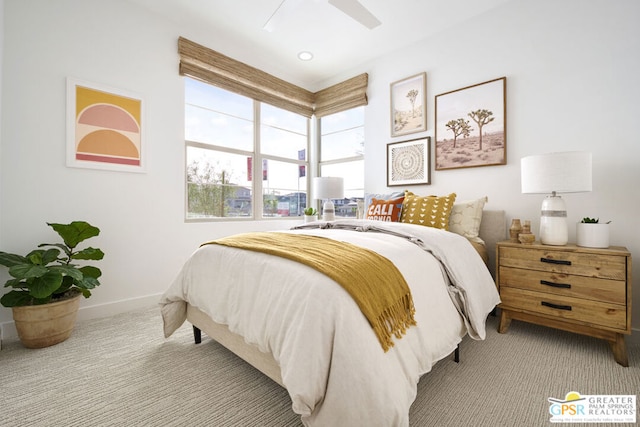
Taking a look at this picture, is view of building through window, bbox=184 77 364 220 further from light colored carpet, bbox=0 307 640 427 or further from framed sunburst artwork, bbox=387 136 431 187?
light colored carpet, bbox=0 307 640 427

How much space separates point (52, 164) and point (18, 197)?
12.5 inches

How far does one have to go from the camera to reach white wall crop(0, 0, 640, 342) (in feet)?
6.63

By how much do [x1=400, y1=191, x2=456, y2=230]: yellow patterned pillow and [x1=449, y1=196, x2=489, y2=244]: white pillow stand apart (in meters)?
0.08

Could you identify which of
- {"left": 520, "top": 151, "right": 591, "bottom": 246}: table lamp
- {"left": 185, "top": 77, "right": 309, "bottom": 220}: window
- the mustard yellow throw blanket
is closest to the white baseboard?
{"left": 185, "top": 77, "right": 309, "bottom": 220}: window

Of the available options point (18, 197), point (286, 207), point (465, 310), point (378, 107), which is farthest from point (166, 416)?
point (378, 107)

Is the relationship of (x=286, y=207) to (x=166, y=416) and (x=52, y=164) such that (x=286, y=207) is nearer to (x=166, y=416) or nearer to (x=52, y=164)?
(x=52, y=164)

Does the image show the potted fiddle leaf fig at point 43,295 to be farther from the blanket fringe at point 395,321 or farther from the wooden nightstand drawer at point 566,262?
the wooden nightstand drawer at point 566,262

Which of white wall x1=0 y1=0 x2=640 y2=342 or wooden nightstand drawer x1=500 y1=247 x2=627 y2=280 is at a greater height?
white wall x1=0 y1=0 x2=640 y2=342

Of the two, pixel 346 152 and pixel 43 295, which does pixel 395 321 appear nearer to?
pixel 43 295

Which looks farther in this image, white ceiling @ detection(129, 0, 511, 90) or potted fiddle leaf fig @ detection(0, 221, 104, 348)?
white ceiling @ detection(129, 0, 511, 90)

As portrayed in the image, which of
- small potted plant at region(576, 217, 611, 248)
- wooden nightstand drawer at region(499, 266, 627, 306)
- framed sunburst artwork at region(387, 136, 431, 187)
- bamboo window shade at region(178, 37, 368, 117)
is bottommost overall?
wooden nightstand drawer at region(499, 266, 627, 306)

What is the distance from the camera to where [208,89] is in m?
3.21

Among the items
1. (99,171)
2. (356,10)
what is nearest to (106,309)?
(99,171)

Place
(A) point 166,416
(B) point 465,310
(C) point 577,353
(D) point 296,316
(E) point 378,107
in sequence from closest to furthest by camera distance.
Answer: (D) point 296,316, (A) point 166,416, (B) point 465,310, (C) point 577,353, (E) point 378,107
